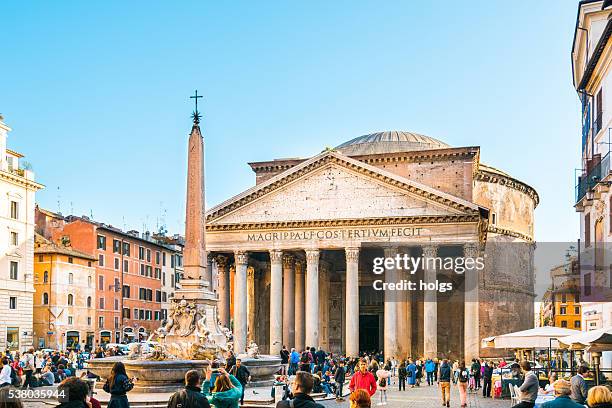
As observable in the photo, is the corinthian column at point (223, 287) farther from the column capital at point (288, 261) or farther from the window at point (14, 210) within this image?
the window at point (14, 210)

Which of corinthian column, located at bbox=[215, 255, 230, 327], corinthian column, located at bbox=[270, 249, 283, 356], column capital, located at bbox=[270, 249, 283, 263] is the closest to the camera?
corinthian column, located at bbox=[270, 249, 283, 356]

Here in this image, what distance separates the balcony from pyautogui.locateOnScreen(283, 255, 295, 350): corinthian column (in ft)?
61.2

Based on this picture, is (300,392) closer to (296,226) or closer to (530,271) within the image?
(296,226)

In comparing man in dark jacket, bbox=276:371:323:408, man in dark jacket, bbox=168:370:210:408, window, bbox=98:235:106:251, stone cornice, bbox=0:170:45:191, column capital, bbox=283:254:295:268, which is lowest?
man in dark jacket, bbox=168:370:210:408

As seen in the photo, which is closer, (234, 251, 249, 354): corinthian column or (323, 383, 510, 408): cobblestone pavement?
(323, 383, 510, 408): cobblestone pavement

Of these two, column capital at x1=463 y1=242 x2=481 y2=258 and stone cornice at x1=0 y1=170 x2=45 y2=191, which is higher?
stone cornice at x1=0 y1=170 x2=45 y2=191

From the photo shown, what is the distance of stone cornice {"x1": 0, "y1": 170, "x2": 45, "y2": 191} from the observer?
126 feet

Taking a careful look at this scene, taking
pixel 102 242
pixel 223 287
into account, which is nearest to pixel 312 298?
pixel 223 287

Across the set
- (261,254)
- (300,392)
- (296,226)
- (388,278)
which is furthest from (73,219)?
(300,392)

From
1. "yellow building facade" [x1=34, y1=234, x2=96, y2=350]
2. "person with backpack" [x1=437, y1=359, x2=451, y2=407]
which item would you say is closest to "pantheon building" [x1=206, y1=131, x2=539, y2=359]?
"yellow building facade" [x1=34, y1=234, x2=96, y2=350]

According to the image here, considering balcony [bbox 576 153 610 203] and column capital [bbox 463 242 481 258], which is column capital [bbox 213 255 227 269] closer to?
column capital [bbox 463 242 481 258]

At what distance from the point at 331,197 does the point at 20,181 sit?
15.0 m

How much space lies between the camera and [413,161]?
43844 millimetres

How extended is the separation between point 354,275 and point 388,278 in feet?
4.98
